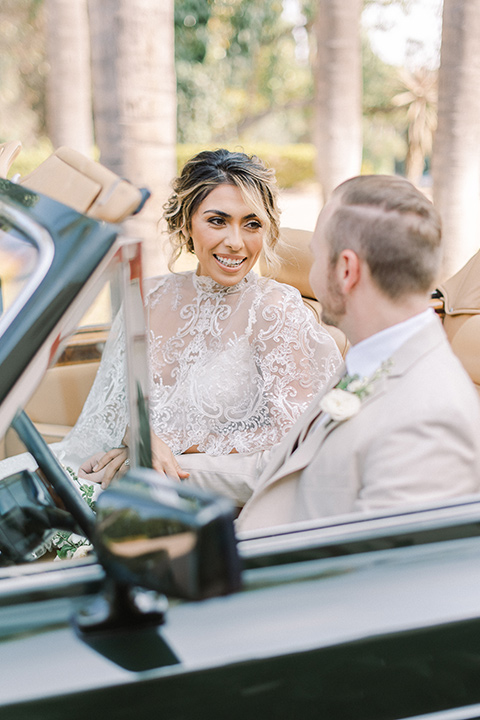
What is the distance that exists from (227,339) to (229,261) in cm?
30

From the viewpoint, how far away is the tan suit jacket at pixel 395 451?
4.36ft

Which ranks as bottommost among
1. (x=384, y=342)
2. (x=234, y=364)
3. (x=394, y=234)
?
(x=234, y=364)

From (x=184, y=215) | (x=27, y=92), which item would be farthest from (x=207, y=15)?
(x=184, y=215)

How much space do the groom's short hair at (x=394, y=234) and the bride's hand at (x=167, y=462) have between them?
102cm

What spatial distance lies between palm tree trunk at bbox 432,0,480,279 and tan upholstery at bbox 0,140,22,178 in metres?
4.40

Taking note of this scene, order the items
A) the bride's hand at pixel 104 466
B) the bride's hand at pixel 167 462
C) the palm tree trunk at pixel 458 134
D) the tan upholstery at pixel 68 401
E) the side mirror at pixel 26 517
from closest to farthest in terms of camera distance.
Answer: the side mirror at pixel 26 517
the bride's hand at pixel 104 466
the tan upholstery at pixel 68 401
the bride's hand at pixel 167 462
the palm tree trunk at pixel 458 134

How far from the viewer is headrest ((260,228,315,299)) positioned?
335 centimetres

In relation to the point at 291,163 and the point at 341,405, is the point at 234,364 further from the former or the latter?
the point at 291,163

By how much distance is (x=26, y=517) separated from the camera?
1507 millimetres

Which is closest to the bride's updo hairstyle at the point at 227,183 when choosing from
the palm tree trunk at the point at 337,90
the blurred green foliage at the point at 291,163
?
the palm tree trunk at the point at 337,90

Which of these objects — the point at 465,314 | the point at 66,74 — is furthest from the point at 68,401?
the point at 66,74

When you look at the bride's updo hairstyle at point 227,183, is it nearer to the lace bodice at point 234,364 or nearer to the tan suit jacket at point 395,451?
the lace bodice at point 234,364

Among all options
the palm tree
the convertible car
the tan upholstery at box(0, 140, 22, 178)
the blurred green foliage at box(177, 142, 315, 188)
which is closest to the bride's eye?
the tan upholstery at box(0, 140, 22, 178)

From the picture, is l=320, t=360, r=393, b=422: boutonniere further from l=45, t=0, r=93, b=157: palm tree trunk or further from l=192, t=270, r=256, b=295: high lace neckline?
l=45, t=0, r=93, b=157: palm tree trunk
